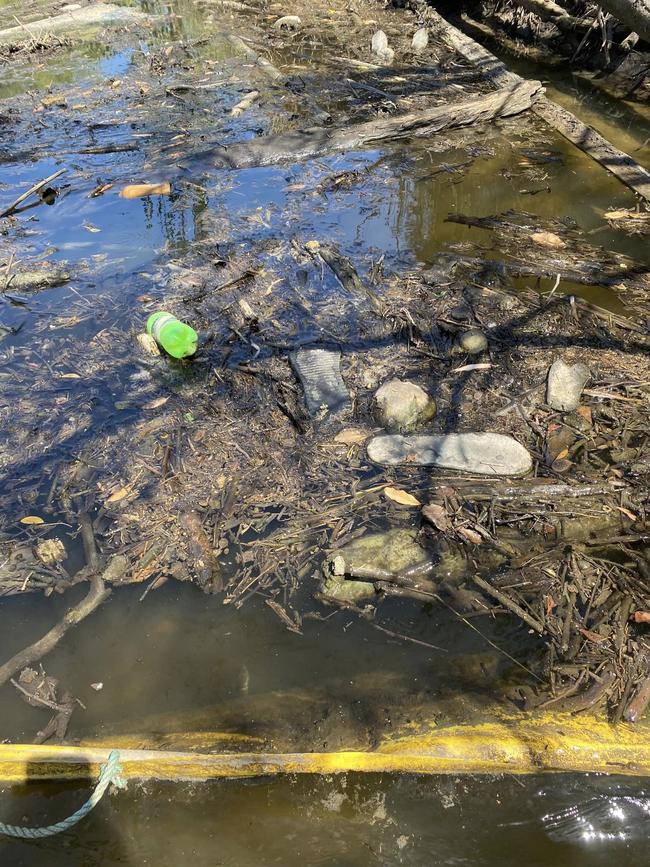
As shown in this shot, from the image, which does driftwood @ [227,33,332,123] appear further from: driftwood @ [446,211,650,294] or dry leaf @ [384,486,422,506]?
dry leaf @ [384,486,422,506]

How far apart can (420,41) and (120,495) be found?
39.1 feet

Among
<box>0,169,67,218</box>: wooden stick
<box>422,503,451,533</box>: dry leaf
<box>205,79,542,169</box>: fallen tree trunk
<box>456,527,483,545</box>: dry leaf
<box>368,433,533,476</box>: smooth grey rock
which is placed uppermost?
<box>205,79,542,169</box>: fallen tree trunk

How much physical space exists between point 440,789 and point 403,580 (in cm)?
102

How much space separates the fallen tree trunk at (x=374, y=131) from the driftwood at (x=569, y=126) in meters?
0.46

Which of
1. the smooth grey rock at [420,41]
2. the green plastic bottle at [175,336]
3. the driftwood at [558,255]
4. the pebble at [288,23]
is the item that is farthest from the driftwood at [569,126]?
the green plastic bottle at [175,336]

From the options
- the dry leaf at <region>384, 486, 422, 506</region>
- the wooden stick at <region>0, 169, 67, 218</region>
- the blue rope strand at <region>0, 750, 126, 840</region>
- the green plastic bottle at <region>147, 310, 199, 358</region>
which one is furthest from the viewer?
the wooden stick at <region>0, 169, 67, 218</region>

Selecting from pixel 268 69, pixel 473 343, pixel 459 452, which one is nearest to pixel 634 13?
pixel 473 343

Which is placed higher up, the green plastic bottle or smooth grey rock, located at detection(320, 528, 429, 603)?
the green plastic bottle

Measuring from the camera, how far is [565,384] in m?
4.12

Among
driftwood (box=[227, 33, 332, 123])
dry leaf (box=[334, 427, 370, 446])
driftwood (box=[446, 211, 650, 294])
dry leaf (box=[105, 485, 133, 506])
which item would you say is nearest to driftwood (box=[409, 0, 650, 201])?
driftwood (box=[446, 211, 650, 294])

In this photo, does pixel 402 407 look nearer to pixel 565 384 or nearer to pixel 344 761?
pixel 565 384

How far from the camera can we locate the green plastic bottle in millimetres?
4375

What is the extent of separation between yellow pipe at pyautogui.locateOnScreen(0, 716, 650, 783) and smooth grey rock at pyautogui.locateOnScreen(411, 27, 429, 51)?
504 inches

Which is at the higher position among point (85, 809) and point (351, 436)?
point (351, 436)
